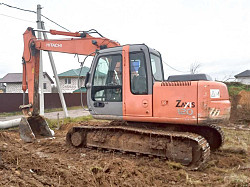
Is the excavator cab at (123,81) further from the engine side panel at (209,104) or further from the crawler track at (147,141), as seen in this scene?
the engine side panel at (209,104)

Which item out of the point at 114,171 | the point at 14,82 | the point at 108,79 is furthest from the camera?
the point at 14,82

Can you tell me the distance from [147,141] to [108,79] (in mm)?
1758

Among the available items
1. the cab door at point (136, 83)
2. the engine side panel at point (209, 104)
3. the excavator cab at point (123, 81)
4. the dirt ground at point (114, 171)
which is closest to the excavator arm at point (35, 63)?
the excavator cab at point (123, 81)

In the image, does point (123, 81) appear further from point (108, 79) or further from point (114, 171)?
point (114, 171)

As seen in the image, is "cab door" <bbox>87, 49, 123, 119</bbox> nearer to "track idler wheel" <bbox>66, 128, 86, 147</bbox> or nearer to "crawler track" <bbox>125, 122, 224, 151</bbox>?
"crawler track" <bbox>125, 122, 224, 151</bbox>

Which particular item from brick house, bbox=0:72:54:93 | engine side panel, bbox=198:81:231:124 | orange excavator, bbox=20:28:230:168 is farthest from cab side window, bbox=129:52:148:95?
brick house, bbox=0:72:54:93

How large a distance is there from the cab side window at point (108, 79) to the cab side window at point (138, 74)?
301 millimetres

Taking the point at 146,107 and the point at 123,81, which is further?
the point at 123,81

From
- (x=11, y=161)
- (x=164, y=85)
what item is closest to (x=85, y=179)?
(x=11, y=161)

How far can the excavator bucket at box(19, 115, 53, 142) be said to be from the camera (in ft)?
22.3

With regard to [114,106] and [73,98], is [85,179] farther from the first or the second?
[73,98]

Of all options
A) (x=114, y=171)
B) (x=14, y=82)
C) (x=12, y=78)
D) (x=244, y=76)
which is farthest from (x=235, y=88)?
(x=244, y=76)

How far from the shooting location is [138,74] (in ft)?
18.2

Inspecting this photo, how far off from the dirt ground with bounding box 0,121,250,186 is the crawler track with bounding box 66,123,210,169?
0.64 ft
